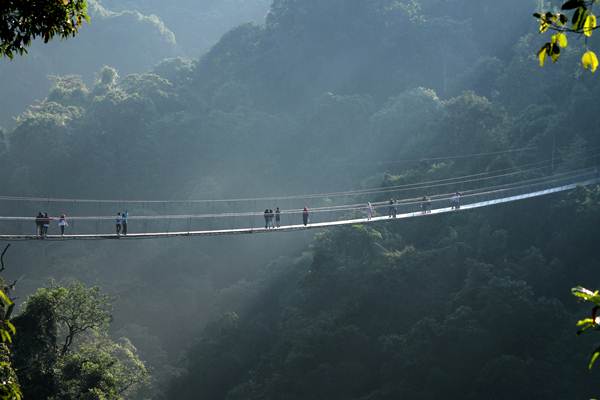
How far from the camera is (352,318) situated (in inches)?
910

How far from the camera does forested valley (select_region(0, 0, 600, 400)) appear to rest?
2036 cm

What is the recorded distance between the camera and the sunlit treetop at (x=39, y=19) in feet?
17.0

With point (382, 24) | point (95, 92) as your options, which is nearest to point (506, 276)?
point (382, 24)

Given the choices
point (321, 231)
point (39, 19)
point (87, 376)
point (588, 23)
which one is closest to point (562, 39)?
point (588, 23)

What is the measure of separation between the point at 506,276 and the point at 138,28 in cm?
4124

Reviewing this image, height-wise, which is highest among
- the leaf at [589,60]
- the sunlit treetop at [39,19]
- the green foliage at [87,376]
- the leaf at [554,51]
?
the sunlit treetop at [39,19]

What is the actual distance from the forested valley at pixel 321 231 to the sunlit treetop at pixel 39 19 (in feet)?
32.8

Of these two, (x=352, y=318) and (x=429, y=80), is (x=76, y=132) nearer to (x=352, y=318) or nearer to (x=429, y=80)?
(x=429, y=80)

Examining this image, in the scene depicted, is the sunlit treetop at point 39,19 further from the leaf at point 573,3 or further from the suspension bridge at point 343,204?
the suspension bridge at point 343,204

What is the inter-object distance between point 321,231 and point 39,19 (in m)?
23.5

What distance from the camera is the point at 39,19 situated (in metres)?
5.26

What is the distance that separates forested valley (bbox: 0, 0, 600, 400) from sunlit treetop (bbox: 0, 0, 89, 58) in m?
9.98

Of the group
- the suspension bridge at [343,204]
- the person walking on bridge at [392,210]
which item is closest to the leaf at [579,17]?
the suspension bridge at [343,204]

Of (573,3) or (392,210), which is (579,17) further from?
(392,210)
